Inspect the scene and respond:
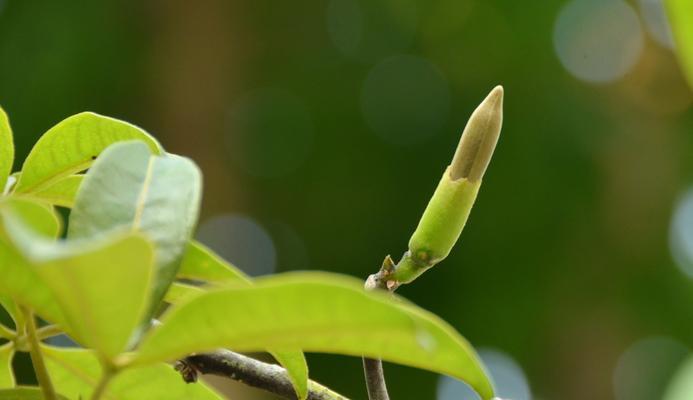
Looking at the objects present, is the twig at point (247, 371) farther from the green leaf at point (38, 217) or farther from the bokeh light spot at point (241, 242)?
the bokeh light spot at point (241, 242)

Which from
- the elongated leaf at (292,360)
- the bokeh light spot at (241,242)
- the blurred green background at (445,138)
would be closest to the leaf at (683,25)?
the elongated leaf at (292,360)

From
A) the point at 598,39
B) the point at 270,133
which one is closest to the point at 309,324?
the point at 270,133

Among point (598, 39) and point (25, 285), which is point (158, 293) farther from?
point (598, 39)

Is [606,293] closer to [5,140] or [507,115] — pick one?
[507,115]

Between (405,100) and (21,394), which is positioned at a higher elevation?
(21,394)

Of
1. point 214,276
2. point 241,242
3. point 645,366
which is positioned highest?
point 214,276

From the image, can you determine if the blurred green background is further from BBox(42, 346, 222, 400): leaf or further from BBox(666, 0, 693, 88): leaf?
BBox(666, 0, 693, 88): leaf
